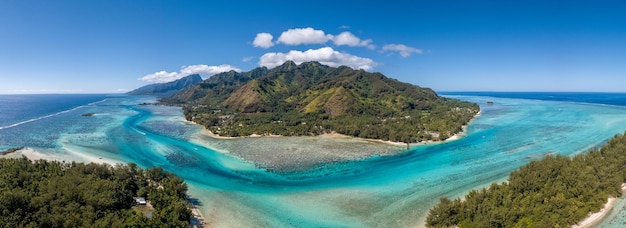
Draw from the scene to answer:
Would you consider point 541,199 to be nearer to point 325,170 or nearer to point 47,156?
point 325,170

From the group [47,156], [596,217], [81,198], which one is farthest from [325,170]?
[47,156]

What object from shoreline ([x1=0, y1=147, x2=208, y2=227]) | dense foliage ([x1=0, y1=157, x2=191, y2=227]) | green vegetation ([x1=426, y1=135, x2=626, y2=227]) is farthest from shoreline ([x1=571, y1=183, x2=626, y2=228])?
shoreline ([x1=0, y1=147, x2=208, y2=227])

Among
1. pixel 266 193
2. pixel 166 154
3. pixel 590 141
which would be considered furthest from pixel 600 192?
pixel 166 154

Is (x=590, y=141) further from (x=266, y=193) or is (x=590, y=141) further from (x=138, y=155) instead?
(x=138, y=155)

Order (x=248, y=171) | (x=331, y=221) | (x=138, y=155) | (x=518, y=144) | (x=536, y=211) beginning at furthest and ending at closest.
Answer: (x=518, y=144), (x=138, y=155), (x=248, y=171), (x=331, y=221), (x=536, y=211)

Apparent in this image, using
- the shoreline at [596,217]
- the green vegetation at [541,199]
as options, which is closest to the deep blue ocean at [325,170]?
the shoreline at [596,217]

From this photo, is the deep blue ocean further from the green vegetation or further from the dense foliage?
the dense foliage
